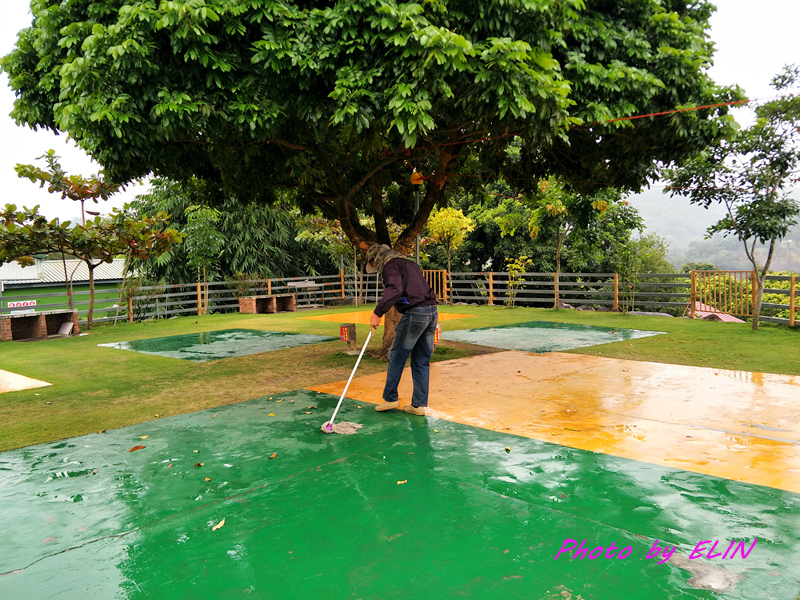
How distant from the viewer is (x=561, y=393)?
6.55 metres

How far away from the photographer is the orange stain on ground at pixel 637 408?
440 centimetres

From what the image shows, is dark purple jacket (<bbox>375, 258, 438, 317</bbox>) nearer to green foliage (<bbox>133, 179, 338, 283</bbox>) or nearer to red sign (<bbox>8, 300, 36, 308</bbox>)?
red sign (<bbox>8, 300, 36, 308</bbox>)

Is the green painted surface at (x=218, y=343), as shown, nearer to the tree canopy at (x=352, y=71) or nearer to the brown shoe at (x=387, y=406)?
the tree canopy at (x=352, y=71)

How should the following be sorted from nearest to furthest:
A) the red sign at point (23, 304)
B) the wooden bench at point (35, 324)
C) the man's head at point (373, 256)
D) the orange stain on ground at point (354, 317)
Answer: the man's head at point (373, 256)
the wooden bench at point (35, 324)
the red sign at point (23, 304)
the orange stain on ground at point (354, 317)

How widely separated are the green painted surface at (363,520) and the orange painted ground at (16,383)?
2.99 meters

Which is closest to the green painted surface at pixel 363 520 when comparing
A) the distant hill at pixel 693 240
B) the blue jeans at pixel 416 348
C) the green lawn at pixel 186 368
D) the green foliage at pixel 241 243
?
the blue jeans at pixel 416 348

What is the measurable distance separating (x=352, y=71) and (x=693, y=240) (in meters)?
69.2

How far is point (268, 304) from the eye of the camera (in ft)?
62.7

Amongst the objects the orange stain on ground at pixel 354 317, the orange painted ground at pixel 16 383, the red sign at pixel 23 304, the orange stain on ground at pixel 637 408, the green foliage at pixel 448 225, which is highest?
the green foliage at pixel 448 225

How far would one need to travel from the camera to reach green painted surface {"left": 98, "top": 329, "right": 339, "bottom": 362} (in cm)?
1010

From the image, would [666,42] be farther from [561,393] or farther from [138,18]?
[138,18]

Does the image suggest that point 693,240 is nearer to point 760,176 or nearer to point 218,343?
point 760,176

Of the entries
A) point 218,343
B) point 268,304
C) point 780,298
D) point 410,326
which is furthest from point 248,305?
point 780,298

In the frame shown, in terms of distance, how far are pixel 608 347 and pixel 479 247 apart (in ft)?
43.2
